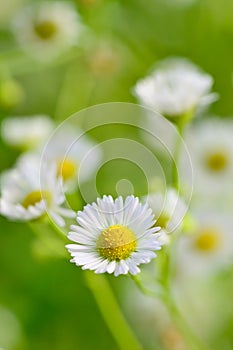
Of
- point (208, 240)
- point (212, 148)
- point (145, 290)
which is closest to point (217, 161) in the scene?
point (212, 148)

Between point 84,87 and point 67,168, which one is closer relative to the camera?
point 67,168

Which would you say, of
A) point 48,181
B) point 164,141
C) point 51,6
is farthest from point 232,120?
point 48,181

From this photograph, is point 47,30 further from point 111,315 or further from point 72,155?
point 111,315

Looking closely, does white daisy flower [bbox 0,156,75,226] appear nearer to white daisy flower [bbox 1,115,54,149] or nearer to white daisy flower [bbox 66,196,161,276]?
white daisy flower [bbox 66,196,161,276]

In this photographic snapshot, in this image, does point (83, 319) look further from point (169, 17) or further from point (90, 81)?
point (169, 17)

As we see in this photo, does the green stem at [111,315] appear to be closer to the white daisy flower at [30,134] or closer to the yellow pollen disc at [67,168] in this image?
the yellow pollen disc at [67,168]

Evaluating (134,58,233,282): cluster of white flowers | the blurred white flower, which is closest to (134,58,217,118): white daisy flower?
(134,58,233,282): cluster of white flowers
